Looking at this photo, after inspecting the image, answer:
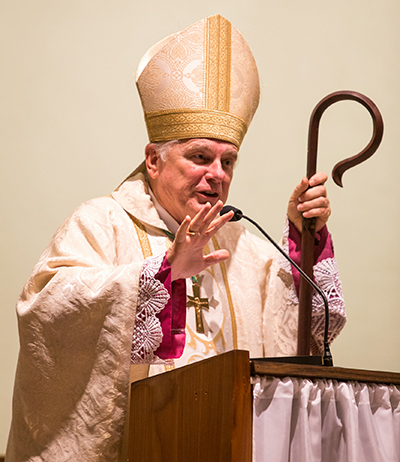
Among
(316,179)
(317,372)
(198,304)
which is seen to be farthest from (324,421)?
(316,179)

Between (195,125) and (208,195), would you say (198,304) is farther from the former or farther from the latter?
(195,125)

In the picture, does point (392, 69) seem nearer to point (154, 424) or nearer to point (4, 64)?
point (4, 64)

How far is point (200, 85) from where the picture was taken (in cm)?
317

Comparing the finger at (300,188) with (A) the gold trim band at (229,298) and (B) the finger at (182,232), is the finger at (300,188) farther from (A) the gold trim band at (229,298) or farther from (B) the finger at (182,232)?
(B) the finger at (182,232)

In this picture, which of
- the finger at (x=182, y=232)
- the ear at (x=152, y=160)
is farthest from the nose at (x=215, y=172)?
the finger at (x=182, y=232)

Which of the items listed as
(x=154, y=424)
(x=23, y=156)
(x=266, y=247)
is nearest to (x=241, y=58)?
(x=266, y=247)

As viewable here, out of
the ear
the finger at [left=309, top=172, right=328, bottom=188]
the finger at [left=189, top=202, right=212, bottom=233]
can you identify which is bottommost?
the finger at [left=189, top=202, right=212, bottom=233]

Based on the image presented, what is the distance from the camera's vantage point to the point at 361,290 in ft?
13.5

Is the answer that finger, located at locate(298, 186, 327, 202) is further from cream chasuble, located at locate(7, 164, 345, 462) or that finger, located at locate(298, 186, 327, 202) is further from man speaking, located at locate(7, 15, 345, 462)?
cream chasuble, located at locate(7, 164, 345, 462)

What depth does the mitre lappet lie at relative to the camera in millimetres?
3100

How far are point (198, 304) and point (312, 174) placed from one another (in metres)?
0.75

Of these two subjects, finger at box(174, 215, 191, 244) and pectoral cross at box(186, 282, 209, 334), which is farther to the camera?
pectoral cross at box(186, 282, 209, 334)

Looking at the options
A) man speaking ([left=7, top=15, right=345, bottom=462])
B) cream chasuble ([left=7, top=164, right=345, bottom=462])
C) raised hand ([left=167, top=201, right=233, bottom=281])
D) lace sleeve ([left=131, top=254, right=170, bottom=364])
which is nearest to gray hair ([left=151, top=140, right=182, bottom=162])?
man speaking ([left=7, top=15, right=345, bottom=462])

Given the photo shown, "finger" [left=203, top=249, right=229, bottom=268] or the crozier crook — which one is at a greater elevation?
the crozier crook
